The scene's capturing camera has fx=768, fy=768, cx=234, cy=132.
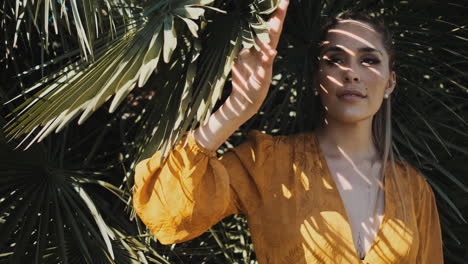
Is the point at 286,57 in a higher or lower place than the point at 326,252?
higher

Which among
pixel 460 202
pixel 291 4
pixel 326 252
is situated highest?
pixel 291 4

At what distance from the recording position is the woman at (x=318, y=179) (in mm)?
1226

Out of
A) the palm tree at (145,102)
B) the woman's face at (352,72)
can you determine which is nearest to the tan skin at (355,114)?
the woman's face at (352,72)

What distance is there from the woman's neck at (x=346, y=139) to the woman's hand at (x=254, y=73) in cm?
27

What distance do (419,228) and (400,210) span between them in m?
0.08

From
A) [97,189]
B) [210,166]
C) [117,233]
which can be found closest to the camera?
[210,166]

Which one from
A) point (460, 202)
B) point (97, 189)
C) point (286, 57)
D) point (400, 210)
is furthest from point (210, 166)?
point (460, 202)

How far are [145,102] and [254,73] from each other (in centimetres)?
66

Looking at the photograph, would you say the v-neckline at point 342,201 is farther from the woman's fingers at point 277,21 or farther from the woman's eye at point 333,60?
the woman's fingers at point 277,21

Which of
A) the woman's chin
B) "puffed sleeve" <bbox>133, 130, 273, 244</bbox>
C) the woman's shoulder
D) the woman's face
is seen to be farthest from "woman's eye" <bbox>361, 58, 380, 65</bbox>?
"puffed sleeve" <bbox>133, 130, 273, 244</bbox>

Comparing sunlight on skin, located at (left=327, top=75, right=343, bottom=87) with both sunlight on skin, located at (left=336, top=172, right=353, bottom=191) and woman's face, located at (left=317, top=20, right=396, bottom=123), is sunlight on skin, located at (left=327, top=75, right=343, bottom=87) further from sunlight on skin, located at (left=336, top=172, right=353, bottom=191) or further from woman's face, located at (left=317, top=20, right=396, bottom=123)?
sunlight on skin, located at (left=336, top=172, right=353, bottom=191)

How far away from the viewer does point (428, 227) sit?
4.80ft

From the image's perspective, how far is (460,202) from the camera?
1.75 meters

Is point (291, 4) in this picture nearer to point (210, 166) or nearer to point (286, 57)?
point (286, 57)
